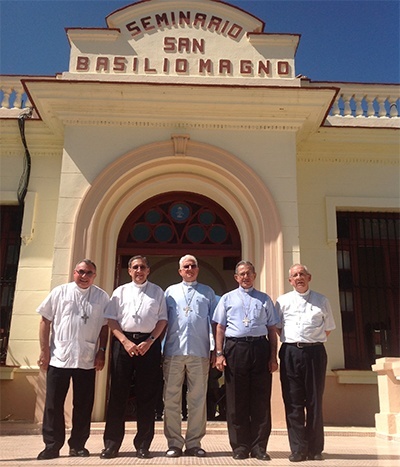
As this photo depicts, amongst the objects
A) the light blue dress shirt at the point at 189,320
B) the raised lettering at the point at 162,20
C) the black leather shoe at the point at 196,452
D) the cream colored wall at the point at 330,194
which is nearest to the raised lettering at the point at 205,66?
the raised lettering at the point at 162,20

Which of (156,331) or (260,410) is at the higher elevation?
(156,331)

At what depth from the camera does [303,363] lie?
3.75 meters

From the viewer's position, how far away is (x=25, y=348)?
20.8ft

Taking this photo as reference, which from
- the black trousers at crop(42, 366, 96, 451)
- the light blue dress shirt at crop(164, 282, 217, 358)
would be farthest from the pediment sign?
the black trousers at crop(42, 366, 96, 451)

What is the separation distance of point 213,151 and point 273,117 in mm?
943

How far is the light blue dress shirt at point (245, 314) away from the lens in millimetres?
3824

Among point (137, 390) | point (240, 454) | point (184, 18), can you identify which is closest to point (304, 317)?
point (240, 454)

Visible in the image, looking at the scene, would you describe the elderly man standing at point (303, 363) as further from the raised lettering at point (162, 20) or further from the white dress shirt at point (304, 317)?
the raised lettering at point (162, 20)

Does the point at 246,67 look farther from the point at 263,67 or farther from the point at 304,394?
the point at 304,394

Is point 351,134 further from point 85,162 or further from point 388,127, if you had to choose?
point 85,162

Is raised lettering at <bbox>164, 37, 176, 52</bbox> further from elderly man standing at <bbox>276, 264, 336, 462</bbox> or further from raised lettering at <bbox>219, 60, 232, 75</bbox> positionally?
elderly man standing at <bbox>276, 264, 336, 462</bbox>

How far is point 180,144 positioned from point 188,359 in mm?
3438

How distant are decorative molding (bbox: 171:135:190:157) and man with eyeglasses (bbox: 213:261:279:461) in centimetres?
292

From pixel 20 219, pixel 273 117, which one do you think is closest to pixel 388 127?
pixel 273 117
